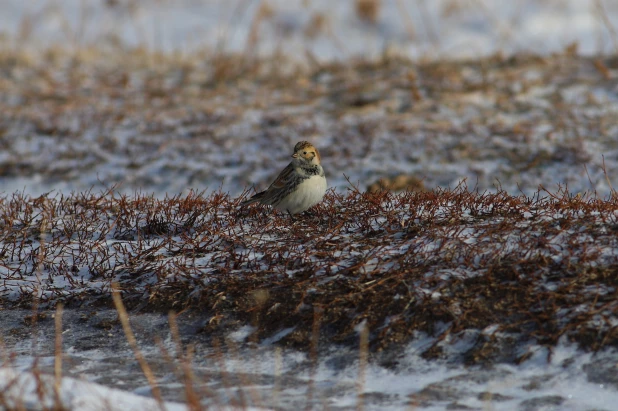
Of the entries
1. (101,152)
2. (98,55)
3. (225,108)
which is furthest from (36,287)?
(98,55)

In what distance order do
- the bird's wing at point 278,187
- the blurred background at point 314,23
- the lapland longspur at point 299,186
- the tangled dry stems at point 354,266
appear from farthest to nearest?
the blurred background at point 314,23 < the bird's wing at point 278,187 < the lapland longspur at point 299,186 < the tangled dry stems at point 354,266

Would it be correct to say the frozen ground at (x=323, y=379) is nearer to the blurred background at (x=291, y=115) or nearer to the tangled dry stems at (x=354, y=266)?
the tangled dry stems at (x=354, y=266)

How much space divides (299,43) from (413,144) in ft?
28.0

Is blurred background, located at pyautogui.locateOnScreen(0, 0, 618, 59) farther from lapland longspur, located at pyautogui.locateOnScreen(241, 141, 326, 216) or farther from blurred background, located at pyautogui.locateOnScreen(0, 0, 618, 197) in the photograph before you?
lapland longspur, located at pyautogui.locateOnScreen(241, 141, 326, 216)

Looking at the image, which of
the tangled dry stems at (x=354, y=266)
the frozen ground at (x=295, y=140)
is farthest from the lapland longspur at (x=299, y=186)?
the frozen ground at (x=295, y=140)

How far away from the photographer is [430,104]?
12.7m

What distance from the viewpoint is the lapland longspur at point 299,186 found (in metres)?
6.31

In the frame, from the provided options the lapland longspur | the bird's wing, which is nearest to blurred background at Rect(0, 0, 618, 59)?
the lapland longspur

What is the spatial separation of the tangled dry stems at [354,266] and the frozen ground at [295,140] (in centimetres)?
16

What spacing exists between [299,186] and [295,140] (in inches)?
220

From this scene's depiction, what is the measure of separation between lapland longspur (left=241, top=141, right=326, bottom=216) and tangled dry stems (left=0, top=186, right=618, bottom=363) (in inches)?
6.7

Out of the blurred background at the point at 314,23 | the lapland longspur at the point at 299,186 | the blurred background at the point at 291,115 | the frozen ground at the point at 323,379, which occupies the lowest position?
the frozen ground at the point at 323,379

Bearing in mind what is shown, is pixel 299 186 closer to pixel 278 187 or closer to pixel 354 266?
pixel 278 187

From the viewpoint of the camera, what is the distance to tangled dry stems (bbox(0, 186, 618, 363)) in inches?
184
